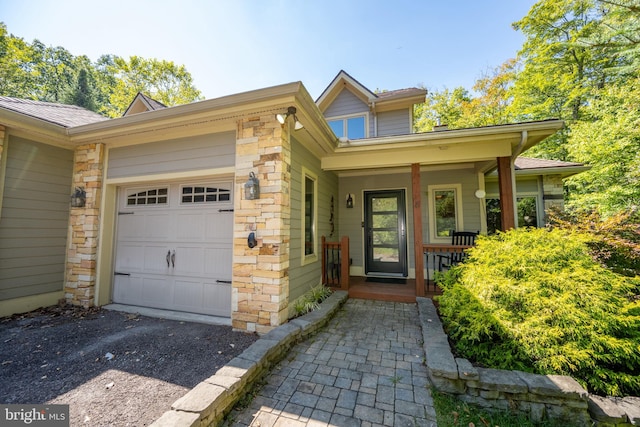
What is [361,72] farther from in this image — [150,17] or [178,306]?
[178,306]

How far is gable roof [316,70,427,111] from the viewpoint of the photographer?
6.51 meters

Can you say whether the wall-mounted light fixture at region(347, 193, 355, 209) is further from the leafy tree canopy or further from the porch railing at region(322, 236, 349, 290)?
the leafy tree canopy

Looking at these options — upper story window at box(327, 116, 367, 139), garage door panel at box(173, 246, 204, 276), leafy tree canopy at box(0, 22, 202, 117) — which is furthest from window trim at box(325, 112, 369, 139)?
leafy tree canopy at box(0, 22, 202, 117)

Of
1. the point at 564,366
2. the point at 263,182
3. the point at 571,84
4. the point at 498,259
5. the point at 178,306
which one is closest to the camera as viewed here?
the point at 564,366

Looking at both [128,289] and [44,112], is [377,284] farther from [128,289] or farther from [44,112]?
[44,112]

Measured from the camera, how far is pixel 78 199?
397 cm

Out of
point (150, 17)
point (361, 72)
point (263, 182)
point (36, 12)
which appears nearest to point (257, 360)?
point (263, 182)

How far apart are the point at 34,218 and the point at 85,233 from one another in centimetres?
65

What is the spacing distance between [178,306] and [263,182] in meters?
2.42

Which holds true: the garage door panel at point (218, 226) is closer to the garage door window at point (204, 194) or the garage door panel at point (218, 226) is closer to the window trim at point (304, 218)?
the garage door window at point (204, 194)

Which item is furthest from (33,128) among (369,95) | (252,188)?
(369,95)

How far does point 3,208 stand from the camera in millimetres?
3426

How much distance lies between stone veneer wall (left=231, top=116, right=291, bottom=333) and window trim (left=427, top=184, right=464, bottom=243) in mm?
3921

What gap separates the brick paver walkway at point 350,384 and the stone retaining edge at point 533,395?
0.26 meters
